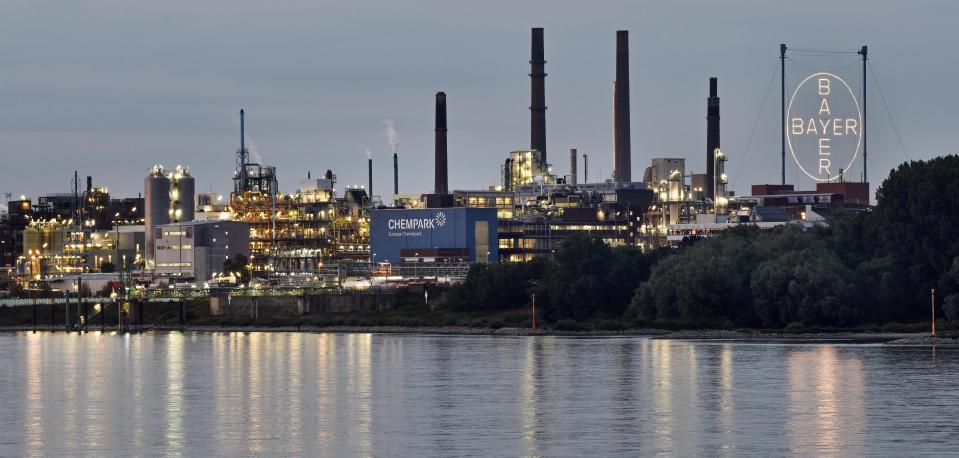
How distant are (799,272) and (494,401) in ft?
166

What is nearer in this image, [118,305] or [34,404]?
[34,404]

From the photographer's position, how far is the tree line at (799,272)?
374 ft

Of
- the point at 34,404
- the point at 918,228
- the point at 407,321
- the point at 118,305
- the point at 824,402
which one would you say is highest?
the point at 918,228

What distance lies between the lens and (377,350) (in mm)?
115312

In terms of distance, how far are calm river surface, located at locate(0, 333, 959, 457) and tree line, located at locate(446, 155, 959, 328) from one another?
30.8ft

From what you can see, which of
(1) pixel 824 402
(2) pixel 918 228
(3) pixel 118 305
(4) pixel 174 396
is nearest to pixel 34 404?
(4) pixel 174 396

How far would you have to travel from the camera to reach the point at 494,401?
71.8 metres

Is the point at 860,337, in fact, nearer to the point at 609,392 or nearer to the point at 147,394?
the point at 609,392

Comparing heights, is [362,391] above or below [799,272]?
below

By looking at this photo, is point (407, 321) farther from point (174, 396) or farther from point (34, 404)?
point (34, 404)

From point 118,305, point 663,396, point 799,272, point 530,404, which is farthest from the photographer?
point 118,305

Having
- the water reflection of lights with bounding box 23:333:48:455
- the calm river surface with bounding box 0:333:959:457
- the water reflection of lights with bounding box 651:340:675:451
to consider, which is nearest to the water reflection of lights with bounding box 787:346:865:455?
the calm river surface with bounding box 0:333:959:457

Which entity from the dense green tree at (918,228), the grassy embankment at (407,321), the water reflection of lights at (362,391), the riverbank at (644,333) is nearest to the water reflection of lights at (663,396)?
the riverbank at (644,333)

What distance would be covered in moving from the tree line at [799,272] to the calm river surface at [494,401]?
9.38m
